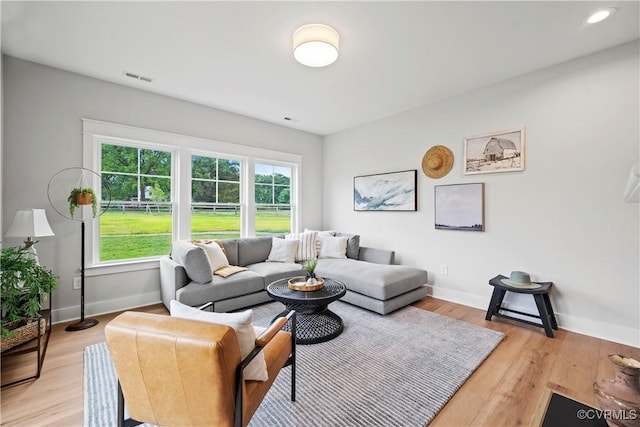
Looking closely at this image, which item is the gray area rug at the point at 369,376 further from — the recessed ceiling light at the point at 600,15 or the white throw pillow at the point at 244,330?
the recessed ceiling light at the point at 600,15

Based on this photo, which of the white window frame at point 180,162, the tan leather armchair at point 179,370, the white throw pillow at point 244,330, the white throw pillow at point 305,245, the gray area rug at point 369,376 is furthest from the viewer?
the white throw pillow at point 305,245

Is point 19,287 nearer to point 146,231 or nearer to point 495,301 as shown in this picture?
point 146,231

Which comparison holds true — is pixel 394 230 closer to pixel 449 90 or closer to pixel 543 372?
pixel 449 90

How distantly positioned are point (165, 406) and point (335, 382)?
1.15 m

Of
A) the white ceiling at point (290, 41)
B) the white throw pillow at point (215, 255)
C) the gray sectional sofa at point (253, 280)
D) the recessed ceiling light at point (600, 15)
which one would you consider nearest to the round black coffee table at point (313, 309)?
the gray sectional sofa at point (253, 280)

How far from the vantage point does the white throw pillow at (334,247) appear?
14.1ft

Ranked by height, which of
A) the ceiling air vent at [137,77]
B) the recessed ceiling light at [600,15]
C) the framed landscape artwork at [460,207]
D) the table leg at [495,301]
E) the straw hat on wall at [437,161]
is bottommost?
the table leg at [495,301]

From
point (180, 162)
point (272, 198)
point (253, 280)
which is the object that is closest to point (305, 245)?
point (272, 198)

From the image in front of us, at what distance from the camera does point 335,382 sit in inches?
75.0

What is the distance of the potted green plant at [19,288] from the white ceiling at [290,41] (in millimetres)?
1889

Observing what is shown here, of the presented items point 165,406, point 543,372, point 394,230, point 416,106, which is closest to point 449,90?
point 416,106

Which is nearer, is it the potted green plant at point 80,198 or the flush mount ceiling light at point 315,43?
the flush mount ceiling light at point 315,43

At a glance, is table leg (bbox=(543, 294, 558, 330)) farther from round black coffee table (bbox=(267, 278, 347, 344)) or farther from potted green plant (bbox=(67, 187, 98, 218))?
potted green plant (bbox=(67, 187, 98, 218))

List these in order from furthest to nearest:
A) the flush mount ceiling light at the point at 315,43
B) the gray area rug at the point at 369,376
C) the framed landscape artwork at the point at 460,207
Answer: the framed landscape artwork at the point at 460,207, the flush mount ceiling light at the point at 315,43, the gray area rug at the point at 369,376
